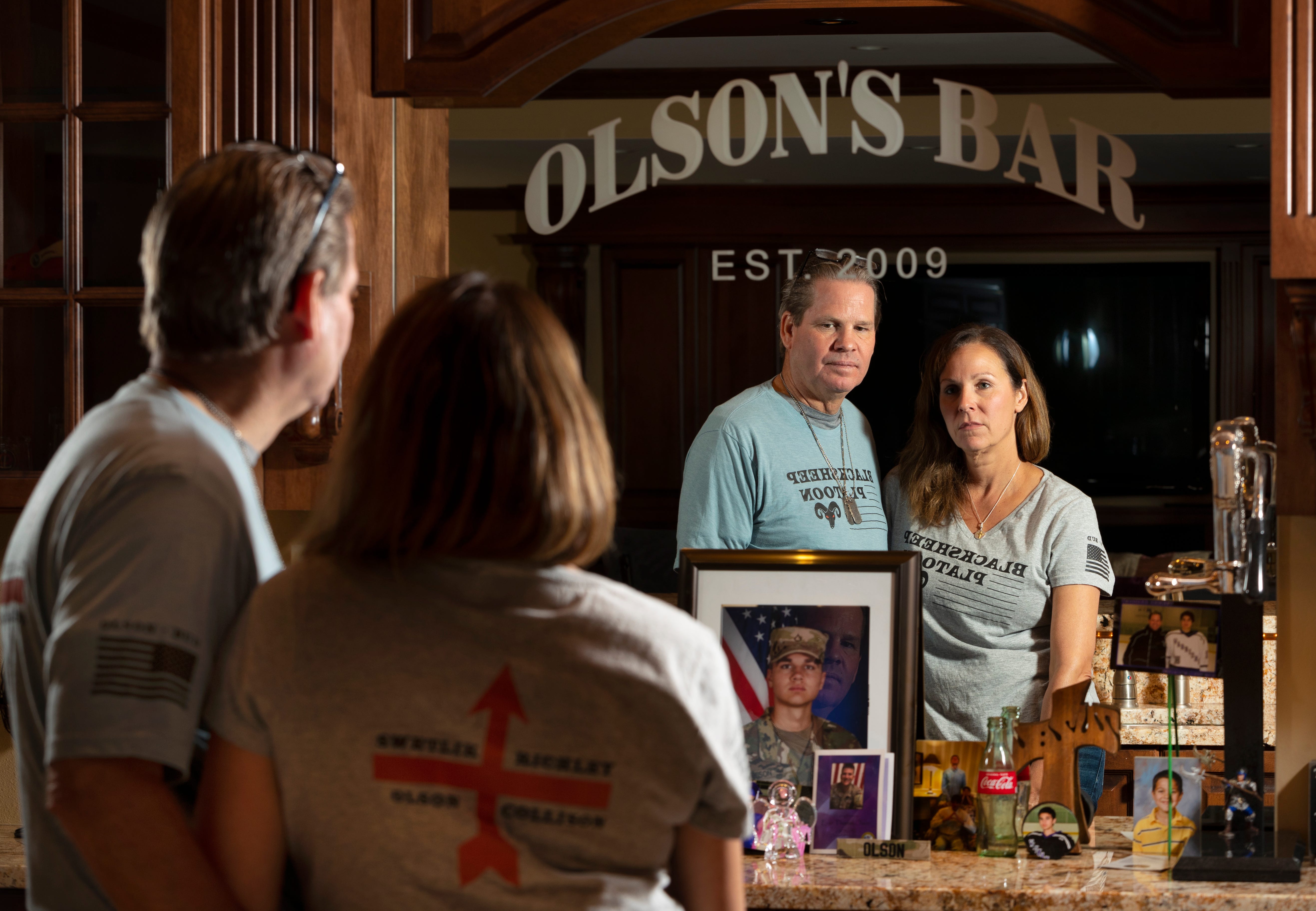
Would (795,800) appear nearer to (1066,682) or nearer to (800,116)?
(1066,682)

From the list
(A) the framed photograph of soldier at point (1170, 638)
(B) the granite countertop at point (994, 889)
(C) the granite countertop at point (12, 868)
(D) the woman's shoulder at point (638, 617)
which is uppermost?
(D) the woman's shoulder at point (638, 617)

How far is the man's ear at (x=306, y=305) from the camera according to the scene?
41.0 inches

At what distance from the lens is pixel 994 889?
1.53 m

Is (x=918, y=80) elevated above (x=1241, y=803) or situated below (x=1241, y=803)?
above

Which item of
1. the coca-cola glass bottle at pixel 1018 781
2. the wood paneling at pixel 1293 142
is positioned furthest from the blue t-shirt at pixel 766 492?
the wood paneling at pixel 1293 142

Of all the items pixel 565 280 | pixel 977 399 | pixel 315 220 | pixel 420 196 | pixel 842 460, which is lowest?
pixel 842 460

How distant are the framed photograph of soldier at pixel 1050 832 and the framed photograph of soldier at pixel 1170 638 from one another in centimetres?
22

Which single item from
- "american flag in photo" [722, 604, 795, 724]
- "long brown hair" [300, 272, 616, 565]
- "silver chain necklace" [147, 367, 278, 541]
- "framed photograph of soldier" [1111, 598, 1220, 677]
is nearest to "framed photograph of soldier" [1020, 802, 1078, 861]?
"framed photograph of soldier" [1111, 598, 1220, 677]

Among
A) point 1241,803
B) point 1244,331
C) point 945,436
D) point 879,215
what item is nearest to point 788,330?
point 945,436

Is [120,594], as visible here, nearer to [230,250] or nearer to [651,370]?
[230,250]

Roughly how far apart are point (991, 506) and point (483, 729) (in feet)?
4.99

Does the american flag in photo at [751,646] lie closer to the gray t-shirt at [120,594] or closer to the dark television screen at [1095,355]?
the gray t-shirt at [120,594]

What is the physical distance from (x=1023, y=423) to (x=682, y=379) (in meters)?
5.29

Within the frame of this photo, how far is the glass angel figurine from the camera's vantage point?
5.38 ft
